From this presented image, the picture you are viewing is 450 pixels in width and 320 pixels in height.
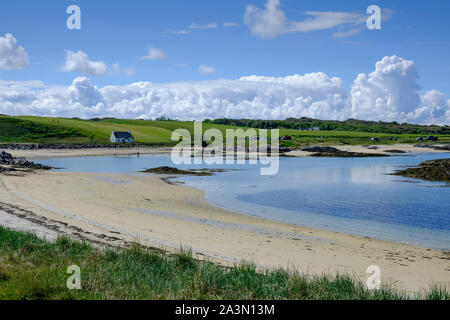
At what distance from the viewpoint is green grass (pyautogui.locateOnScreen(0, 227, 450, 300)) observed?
22.4 ft

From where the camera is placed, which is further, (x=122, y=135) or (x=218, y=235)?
(x=122, y=135)

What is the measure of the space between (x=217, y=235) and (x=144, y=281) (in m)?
8.40

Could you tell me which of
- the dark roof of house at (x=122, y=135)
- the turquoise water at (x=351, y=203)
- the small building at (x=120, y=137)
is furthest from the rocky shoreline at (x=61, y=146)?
the turquoise water at (x=351, y=203)

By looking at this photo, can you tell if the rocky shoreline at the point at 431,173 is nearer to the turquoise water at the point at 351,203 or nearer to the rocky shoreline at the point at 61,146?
the turquoise water at the point at 351,203

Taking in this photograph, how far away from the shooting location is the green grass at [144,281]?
681 cm

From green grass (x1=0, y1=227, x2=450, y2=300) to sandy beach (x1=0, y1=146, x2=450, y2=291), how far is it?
6.32ft

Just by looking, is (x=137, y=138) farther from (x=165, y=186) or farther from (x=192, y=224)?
(x=192, y=224)

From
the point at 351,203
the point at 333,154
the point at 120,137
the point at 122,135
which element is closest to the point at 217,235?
the point at 351,203

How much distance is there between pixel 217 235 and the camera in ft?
52.5

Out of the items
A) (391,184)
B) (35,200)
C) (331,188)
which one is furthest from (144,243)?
(391,184)

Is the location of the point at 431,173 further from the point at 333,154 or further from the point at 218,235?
the point at 333,154

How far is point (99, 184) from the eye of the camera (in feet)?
107

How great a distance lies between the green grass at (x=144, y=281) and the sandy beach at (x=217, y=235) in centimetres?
193

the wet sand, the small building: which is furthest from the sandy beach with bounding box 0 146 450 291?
the small building
